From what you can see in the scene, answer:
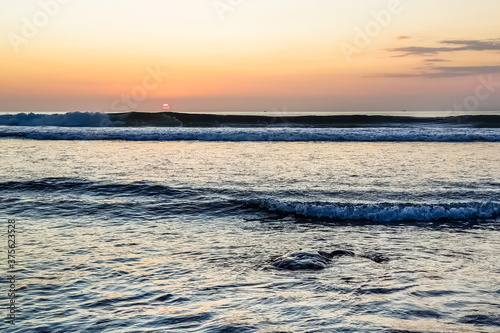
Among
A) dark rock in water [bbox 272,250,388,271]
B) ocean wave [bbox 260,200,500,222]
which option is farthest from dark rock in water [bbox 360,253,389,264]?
ocean wave [bbox 260,200,500,222]

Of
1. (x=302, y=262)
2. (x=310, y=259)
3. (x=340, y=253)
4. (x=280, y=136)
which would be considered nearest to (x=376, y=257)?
(x=340, y=253)

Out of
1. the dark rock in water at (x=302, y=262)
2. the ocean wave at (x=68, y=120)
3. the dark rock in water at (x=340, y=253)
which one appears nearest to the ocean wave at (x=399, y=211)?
the dark rock in water at (x=340, y=253)

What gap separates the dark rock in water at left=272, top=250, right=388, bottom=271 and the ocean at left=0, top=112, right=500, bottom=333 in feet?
0.12

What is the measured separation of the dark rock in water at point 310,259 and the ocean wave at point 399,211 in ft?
9.22

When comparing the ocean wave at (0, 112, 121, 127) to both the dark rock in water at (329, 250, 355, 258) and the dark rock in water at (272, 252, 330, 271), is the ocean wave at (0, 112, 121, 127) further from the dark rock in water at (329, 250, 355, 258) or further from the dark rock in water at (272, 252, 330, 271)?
the dark rock in water at (272, 252, 330, 271)

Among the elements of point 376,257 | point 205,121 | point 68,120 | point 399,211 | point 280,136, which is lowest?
point 376,257

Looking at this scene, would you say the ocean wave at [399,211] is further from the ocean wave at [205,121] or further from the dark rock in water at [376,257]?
the ocean wave at [205,121]

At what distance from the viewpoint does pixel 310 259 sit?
20.8 feet

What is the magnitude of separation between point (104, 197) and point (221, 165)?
637cm

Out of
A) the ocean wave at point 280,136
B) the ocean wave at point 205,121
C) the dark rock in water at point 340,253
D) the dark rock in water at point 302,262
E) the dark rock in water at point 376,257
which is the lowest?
the dark rock in water at point 376,257

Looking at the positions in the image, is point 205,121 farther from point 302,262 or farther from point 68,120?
point 302,262

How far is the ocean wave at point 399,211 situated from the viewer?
947 centimetres

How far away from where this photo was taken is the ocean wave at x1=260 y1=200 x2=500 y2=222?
31.1 feet

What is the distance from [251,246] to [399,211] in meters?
3.96
